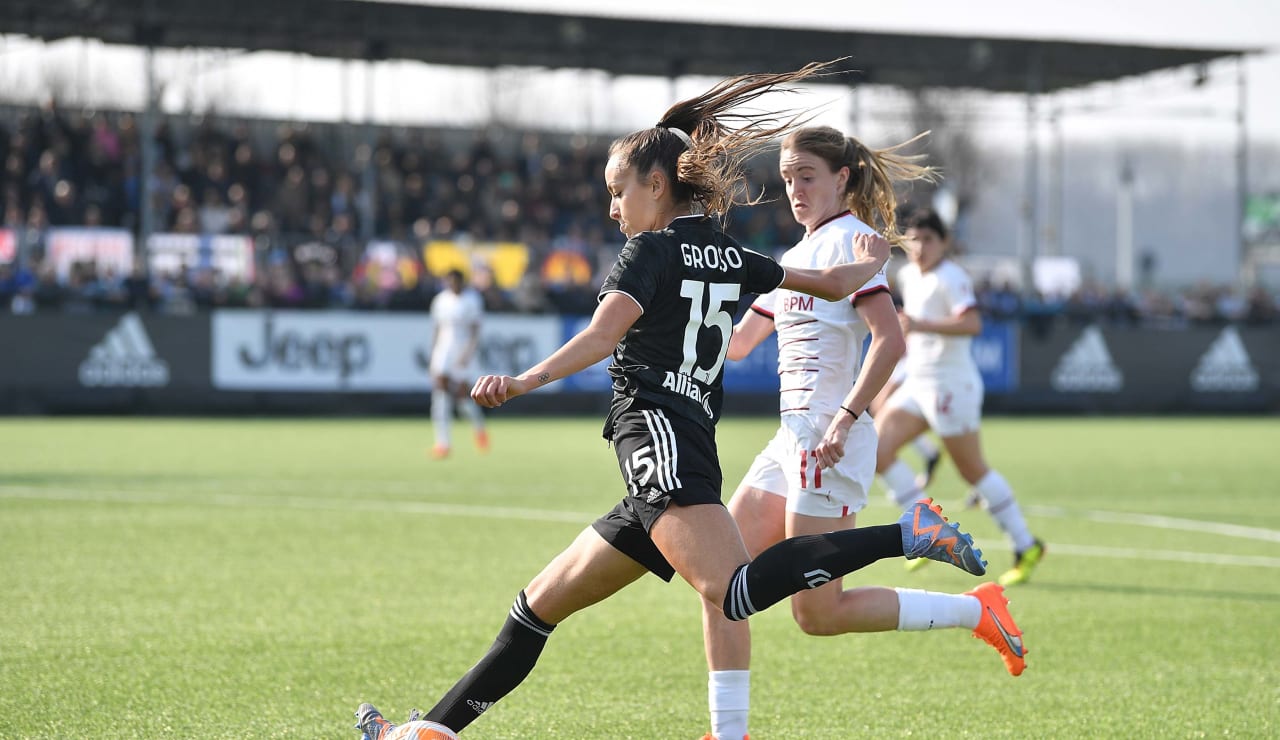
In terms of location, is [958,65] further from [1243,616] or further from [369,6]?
[1243,616]

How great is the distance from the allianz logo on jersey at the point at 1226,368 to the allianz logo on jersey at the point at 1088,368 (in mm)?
2064

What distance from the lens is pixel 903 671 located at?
21.4 ft

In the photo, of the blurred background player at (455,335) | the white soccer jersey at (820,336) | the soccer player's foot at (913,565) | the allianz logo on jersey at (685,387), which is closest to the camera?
the allianz logo on jersey at (685,387)

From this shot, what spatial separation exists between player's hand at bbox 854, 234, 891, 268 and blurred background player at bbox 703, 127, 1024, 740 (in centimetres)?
14

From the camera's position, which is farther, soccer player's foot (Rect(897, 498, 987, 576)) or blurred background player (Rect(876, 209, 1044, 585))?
blurred background player (Rect(876, 209, 1044, 585))

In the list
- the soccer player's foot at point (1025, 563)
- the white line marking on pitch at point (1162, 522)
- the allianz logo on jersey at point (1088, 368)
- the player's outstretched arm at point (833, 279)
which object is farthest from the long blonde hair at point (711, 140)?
the allianz logo on jersey at point (1088, 368)

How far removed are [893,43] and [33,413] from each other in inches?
906

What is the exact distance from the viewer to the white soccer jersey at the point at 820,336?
5570 millimetres

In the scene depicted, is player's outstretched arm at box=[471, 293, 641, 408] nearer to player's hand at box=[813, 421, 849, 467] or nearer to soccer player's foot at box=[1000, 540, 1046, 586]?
player's hand at box=[813, 421, 849, 467]

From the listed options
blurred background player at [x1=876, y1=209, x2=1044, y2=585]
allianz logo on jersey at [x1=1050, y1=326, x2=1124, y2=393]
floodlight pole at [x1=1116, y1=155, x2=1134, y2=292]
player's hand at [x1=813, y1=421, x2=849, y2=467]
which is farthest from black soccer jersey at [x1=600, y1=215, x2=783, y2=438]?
floodlight pole at [x1=1116, y1=155, x2=1134, y2=292]

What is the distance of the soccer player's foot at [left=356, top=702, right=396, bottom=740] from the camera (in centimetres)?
476

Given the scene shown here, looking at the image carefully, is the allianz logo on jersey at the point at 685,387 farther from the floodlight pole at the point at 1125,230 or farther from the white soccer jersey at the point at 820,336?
the floodlight pole at the point at 1125,230

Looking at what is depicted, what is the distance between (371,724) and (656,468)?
139 cm

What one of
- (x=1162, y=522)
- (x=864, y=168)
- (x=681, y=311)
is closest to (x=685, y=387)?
(x=681, y=311)
